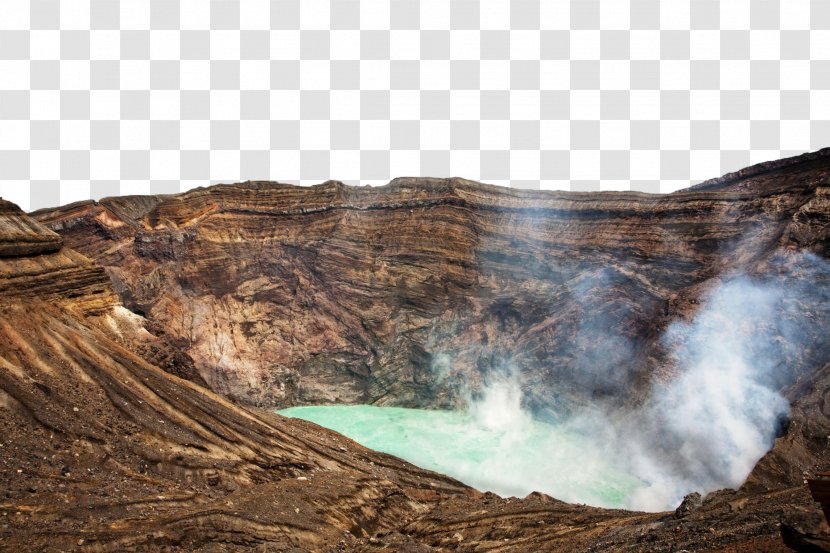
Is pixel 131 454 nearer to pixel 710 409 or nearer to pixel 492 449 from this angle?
pixel 492 449

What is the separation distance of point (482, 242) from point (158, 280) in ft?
64.9

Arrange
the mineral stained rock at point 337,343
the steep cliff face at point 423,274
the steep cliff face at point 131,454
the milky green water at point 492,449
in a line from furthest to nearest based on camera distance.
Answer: the steep cliff face at point 423,274
the milky green water at point 492,449
the mineral stained rock at point 337,343
the steep cliff face at point 131,454

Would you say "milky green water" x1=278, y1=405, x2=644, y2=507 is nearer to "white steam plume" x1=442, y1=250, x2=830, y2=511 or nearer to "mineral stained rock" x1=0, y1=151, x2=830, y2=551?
"white steam plume" x1=442, y1=250, x2=830, y2=511

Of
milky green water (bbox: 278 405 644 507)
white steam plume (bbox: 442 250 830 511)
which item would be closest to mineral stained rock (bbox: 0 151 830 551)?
white steam plume (bbox: 442 250 830 511)

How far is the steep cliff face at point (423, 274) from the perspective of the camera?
2942 cm

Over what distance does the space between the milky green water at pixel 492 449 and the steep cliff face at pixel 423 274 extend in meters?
2.10

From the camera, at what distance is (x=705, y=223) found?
98.6ft

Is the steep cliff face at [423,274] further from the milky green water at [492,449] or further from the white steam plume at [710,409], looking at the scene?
the milky green water at [492,449]

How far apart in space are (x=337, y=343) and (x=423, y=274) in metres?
6.56

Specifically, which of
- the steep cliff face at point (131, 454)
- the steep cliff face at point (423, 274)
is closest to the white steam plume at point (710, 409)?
the steep cliff face at point (423, 274)

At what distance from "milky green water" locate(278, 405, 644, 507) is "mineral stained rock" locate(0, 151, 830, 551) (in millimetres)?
1863

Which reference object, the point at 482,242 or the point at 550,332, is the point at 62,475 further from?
the point at 482,242

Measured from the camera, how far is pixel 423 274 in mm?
37156

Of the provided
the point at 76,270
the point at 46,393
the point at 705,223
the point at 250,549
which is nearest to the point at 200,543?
the point at 250,549
